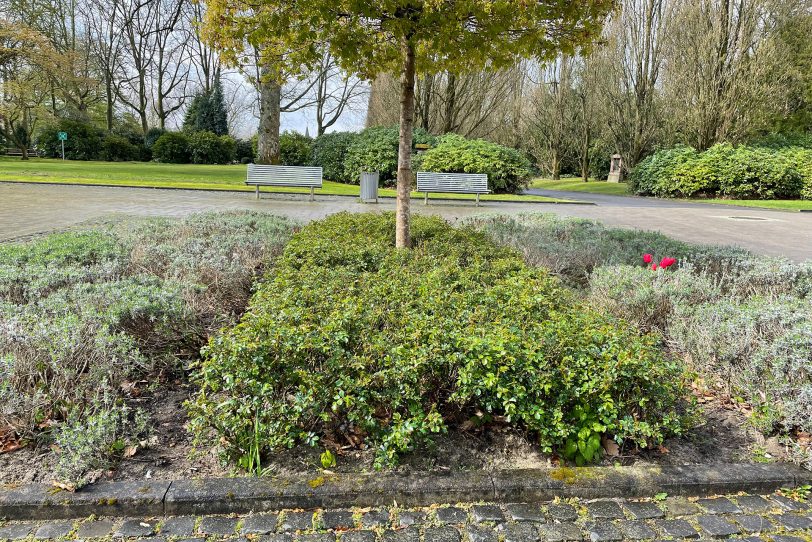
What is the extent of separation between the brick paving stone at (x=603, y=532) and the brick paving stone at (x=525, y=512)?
0.19m

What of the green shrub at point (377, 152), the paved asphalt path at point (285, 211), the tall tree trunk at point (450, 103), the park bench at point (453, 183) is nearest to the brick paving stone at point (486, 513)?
the paved asphalt path at point (285, 211)

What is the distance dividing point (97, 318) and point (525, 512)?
8.65 feet

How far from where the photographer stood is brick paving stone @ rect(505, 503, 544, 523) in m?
2.02

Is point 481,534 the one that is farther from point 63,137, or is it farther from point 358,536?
point 63,137

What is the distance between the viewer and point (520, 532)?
1.94m

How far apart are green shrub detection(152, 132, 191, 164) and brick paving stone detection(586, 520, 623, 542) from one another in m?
36.1

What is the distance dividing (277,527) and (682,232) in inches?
411

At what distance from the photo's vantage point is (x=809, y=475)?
2268mm

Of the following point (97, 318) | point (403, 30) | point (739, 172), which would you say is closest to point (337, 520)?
point (97, 318)

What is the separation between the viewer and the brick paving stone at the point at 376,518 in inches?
77.7

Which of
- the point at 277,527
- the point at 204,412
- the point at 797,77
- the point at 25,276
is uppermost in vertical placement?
the point at 797,77

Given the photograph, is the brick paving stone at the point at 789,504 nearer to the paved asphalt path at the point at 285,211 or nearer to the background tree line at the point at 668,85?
the paved asphalt path at the point at 285,211

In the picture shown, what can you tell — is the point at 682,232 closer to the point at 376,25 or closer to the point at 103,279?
the point at 376,25

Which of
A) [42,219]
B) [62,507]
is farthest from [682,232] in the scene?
[42,219]
